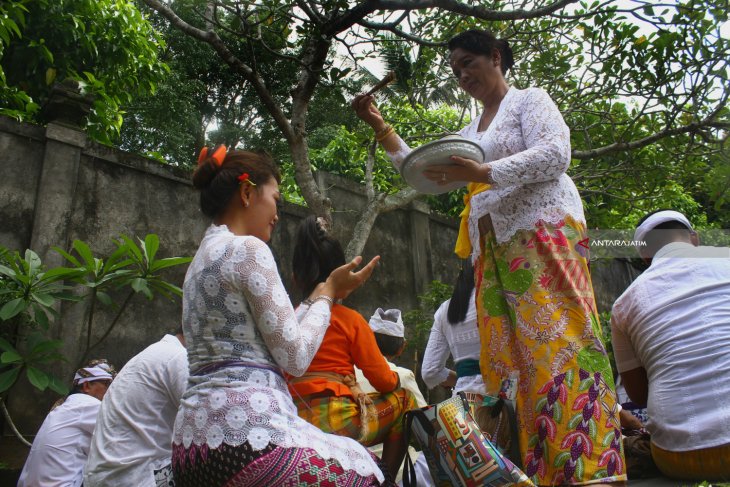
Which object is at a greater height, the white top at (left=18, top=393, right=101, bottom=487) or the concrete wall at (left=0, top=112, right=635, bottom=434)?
the concrete wall at (left=0, top=112, right=635, bottom=434)

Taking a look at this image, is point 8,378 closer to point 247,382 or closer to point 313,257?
point 313,257

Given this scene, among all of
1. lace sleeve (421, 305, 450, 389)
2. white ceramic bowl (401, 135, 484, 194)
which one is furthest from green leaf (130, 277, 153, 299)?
white ceramic bowl (401, 135, 484, 194)

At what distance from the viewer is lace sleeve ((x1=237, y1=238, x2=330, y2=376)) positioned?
1668 millimetres

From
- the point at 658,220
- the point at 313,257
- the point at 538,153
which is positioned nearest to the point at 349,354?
the point at 313,257

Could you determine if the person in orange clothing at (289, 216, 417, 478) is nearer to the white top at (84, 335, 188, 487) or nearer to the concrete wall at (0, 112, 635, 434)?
the white top at (84, 335, 188, 487)

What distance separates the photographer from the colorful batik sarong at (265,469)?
1.49m

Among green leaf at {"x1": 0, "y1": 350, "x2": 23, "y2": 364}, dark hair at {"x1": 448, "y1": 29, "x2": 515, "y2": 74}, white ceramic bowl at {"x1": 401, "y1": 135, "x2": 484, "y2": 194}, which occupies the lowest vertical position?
green leaf at {"x1": 0, "y1": 350, "x2": 23, "y2": 364}

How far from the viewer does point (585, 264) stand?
2.20 meters

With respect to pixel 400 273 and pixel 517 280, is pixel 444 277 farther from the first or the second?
pixel 517 280

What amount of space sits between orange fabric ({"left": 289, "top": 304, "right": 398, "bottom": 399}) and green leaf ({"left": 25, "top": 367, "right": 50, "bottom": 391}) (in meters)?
2.17

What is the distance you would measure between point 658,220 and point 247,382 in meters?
2.04

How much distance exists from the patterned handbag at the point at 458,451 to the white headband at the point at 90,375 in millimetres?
2710

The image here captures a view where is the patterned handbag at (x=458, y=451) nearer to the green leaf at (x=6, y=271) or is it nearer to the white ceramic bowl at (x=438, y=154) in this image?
the white ceramic bowl at (x=438, y=154)

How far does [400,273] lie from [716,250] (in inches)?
184
